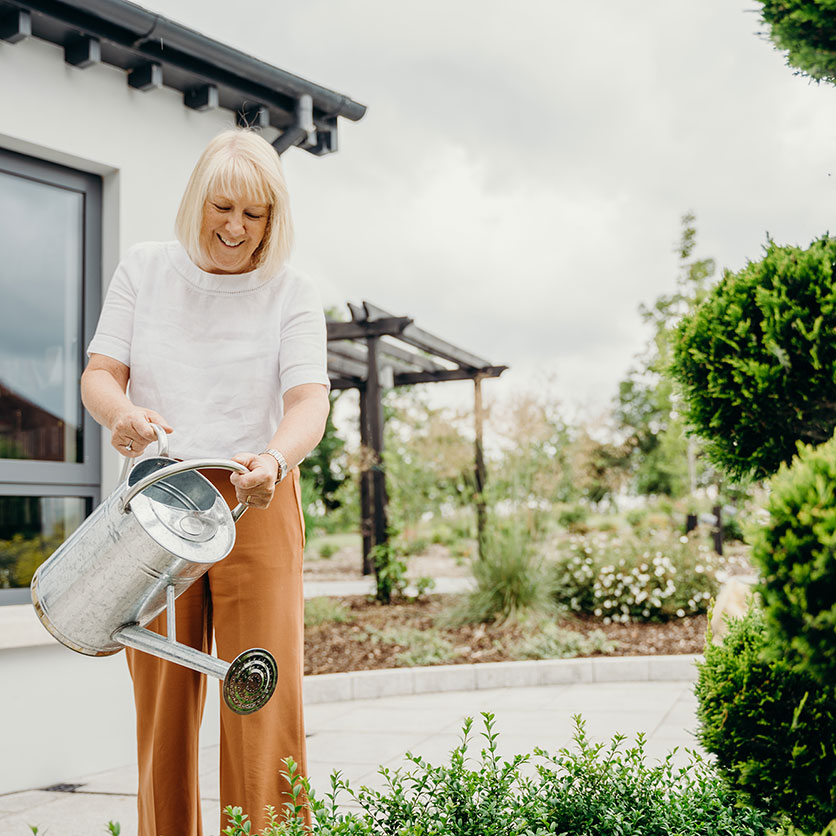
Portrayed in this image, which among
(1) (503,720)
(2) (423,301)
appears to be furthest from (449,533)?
(2) (423,301)

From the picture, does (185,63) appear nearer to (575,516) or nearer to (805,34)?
(805,34)

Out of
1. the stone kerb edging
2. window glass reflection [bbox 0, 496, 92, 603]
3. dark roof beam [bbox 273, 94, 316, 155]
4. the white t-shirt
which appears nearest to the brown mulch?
the stone kerb edging

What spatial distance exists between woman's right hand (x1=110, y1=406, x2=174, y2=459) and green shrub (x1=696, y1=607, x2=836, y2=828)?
1206 millimetres

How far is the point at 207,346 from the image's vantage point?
187cm

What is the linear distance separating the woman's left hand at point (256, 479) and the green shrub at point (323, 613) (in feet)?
15.5

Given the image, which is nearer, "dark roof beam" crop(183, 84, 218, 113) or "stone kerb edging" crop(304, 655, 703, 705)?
"dark roof beam" crop(183, 84, 218, 113)

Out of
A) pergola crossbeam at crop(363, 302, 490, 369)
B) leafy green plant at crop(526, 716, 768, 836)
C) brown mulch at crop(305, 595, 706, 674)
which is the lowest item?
brown mulch at crop(305, 595, 706, 674)

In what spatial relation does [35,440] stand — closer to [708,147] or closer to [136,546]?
[136,546]

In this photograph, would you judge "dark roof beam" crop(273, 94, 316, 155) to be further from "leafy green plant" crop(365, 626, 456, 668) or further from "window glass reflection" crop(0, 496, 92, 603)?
"leafy green plant" crop(365, 626, 456, 668)

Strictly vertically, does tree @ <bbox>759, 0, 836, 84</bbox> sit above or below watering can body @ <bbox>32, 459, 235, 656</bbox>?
above

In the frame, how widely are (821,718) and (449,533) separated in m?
13.4

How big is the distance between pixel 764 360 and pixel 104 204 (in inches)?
113

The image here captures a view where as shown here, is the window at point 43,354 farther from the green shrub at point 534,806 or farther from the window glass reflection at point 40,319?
the green shrub at point 534,806

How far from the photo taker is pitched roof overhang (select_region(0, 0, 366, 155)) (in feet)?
9.90
